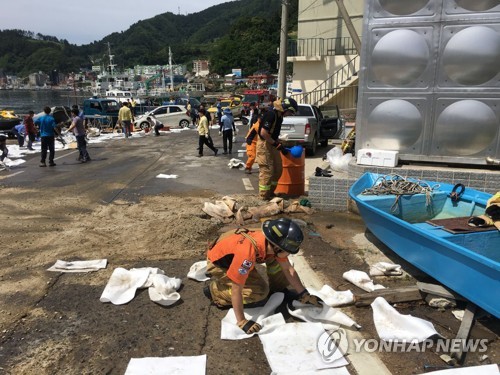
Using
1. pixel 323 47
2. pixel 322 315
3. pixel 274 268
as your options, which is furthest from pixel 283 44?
pixel 322 315

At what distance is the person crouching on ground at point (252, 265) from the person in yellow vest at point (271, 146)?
371 cm

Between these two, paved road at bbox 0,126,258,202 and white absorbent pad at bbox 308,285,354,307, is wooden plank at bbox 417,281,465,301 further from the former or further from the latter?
paved road at bbox 0,126,258,202

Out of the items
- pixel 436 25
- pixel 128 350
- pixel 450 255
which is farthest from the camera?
pixel 436 25

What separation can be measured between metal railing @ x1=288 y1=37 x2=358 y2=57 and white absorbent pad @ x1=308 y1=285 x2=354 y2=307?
20890 millimetres

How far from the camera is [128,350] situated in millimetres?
3359

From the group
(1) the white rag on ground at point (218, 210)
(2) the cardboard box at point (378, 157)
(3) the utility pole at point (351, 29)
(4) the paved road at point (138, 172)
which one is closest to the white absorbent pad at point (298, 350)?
(1) the white rag on ground at point (218, 210)

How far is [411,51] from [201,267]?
16.8ft

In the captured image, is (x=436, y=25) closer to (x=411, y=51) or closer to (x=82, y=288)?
(x=411, y=51)

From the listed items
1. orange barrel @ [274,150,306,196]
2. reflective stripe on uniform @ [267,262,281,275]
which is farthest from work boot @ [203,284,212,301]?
orange barrel @ [274,150,306,196]

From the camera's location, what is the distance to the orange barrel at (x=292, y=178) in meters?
7.79

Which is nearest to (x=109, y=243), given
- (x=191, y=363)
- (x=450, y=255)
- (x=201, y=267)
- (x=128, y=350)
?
(x=201, y=267)

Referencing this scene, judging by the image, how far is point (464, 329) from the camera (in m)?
3.46

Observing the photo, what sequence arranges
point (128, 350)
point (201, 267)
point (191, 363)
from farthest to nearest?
point (201, 267)
point (128, 350)
point (191, 363)

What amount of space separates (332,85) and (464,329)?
68.1 feet
